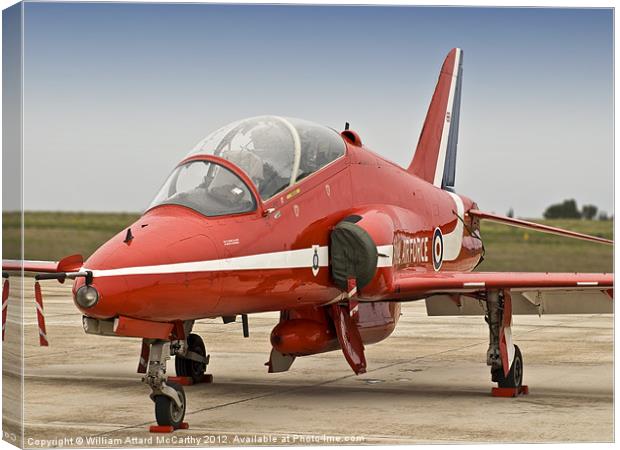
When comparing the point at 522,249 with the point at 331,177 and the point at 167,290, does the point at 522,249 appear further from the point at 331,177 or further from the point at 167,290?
the point at 167,290

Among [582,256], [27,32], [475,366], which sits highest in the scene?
[27,32]

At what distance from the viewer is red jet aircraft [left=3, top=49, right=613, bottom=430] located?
10984mm

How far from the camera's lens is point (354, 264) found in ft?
44.4

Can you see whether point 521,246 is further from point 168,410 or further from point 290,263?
point 168,410

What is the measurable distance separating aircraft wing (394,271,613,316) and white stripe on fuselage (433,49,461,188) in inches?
141

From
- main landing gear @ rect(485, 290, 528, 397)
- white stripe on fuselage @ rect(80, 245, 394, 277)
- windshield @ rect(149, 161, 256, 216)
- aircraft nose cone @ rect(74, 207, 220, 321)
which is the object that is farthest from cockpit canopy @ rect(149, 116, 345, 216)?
main landing gear @ rect(485, 290, 528, 397)

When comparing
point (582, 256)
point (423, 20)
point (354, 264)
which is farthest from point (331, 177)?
point (582, 256)

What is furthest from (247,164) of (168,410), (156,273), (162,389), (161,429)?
(161,429)

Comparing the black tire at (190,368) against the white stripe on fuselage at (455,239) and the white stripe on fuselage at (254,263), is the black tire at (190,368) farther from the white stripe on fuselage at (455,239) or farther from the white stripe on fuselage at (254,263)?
the white stripe on fuselage at (455,239)

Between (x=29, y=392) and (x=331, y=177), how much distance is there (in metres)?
4.17

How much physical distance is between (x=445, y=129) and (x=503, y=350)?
6.06 meters

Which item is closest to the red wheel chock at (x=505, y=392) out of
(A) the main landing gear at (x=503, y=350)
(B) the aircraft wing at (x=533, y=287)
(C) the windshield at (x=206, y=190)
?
(A) the main landing gear at (x=503, y=350)

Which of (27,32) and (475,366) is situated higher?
(27,32)

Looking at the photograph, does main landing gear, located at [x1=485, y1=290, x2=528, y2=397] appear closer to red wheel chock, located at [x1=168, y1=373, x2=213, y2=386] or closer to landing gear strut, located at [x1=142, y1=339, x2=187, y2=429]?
red wheel chock, located at [x1=168, y1=373, x2=213, y2=386]
